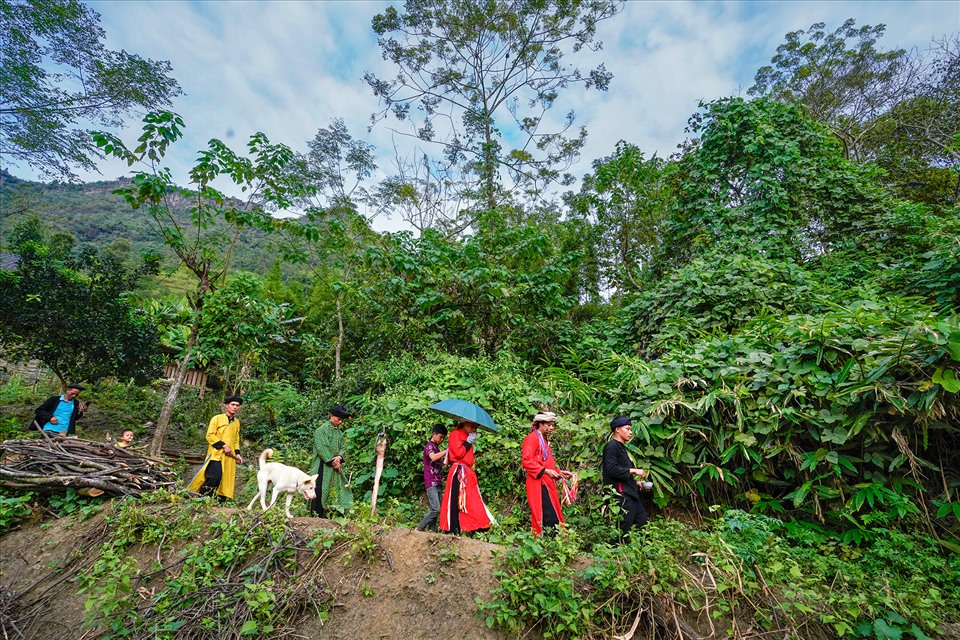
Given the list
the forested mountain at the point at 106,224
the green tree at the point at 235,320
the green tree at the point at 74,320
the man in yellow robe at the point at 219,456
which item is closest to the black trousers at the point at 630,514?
the man in yellow robe at the point at 219,456

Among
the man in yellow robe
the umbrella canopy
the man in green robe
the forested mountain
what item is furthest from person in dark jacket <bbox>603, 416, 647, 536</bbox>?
the forested mountain

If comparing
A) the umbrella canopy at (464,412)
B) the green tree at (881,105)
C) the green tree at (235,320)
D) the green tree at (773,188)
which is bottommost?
the umbrella canopy at (464,412)

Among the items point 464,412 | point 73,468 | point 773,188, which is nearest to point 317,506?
point 464,412

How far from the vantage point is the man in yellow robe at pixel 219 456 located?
5.37 metres

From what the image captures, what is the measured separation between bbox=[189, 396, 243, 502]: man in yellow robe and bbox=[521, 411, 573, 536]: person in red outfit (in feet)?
11.9

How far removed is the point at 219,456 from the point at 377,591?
309 cm

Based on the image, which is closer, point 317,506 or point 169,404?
point 317,506

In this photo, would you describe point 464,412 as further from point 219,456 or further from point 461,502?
point 219,456

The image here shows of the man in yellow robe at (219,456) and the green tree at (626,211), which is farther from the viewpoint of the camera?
the green tree at (626,211)

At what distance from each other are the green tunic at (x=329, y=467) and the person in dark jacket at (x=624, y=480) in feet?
9.58

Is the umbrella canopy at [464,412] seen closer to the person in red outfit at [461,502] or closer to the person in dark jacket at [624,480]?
the person in red outfit at [461,502]

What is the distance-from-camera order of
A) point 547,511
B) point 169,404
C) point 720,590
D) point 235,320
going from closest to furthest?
1. point 720,590
2. point 547,511
3. point 169,404
4. point 235,320

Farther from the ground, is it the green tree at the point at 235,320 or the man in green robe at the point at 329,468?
the green tree at the point at 235,320

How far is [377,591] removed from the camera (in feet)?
11.7
